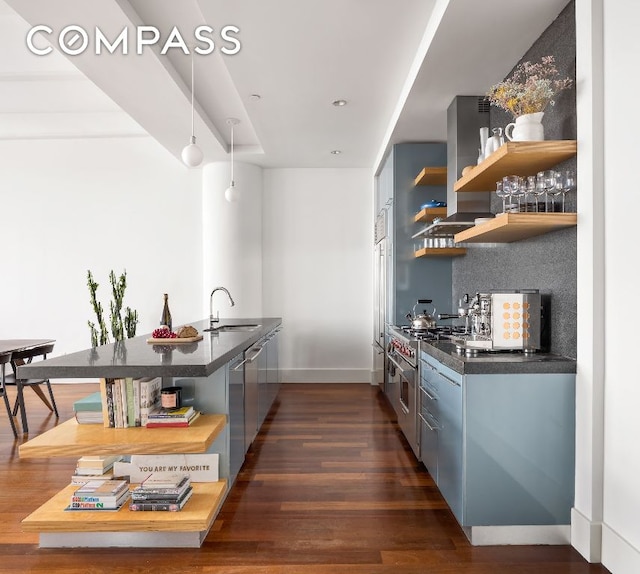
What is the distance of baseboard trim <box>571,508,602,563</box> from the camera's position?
7.02 ft

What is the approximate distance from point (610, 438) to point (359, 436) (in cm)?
224

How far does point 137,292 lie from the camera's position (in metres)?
6.43

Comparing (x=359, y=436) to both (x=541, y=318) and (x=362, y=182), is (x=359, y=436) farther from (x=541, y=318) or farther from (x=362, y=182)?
(x=362, y=182)

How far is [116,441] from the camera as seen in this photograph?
2195mm

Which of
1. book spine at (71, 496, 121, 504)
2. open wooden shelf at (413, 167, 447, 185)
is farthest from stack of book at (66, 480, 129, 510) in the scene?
open wooden shelf at (413, 167, 447, 185)

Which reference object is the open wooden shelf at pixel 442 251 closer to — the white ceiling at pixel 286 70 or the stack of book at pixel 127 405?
the white ceiling at pixel 286 70

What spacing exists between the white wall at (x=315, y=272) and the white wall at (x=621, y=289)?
4.53 m

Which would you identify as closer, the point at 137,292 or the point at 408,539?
the point at 408,539

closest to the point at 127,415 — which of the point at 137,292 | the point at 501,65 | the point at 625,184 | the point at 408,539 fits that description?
the point at 408,539

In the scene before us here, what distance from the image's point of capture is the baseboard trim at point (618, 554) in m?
1.91

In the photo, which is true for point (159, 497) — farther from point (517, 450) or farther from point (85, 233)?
point (85, 233)

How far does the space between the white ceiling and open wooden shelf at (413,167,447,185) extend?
1.31ft

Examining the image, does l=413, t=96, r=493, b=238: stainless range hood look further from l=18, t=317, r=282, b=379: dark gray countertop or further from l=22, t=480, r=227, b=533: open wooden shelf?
l=22, t=480, r=227, b=533: open wooden shelf

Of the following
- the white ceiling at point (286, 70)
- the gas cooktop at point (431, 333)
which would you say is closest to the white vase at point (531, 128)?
the white ceiling at point (286, 70)
